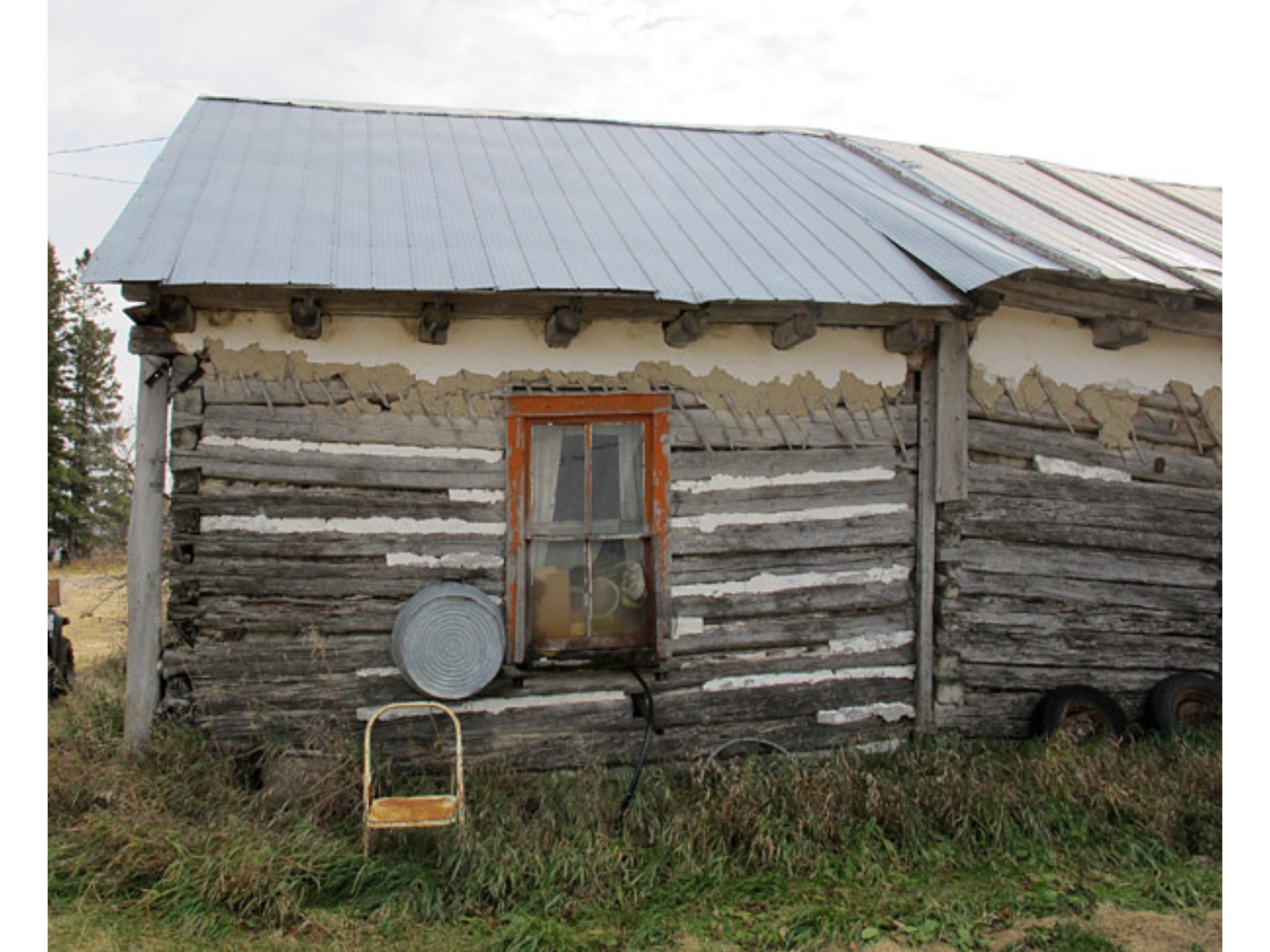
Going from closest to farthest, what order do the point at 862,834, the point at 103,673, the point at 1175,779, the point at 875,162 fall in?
the point at 862,834
the point at 1175,779
the point at 103,673
the point at 875,162

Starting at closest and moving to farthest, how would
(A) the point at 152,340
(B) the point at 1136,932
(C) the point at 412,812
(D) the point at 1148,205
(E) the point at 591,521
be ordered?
(B) the point at 1136,932 < (C) the point at 412,812 < (A) the point at 152,340 < (E) the point at 591,521 < (D) the point at 1148,205

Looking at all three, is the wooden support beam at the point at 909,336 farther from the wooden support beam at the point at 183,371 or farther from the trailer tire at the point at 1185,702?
the wooden support beam at the point at 183,371

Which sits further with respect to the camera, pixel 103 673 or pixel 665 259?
pixel 103 673

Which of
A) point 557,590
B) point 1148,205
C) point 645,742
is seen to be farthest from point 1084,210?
point 645,742

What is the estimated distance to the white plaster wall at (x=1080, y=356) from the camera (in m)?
6.25

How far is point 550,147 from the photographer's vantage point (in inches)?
316

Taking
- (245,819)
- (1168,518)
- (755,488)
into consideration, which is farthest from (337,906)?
(1168,518)

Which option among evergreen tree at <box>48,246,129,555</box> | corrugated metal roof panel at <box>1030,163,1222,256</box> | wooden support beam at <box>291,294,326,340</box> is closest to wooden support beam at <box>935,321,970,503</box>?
corrugated metal roof panel at <box>1030,163,1222,256</box>

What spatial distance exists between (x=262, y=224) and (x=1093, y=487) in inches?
216

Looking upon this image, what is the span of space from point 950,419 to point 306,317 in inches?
152

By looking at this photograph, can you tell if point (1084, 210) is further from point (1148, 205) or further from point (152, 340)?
point (152, 340)

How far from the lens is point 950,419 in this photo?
609 cm

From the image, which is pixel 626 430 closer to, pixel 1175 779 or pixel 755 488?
pixel 755 488

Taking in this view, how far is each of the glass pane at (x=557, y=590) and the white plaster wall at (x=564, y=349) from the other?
1.05 meters
